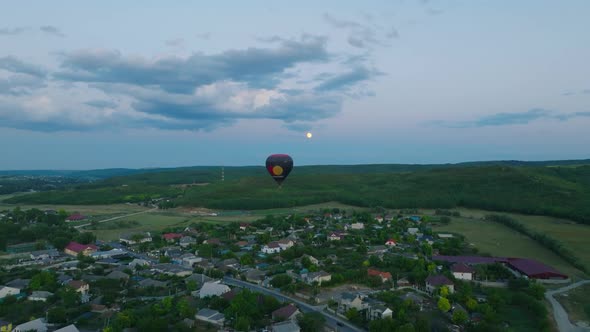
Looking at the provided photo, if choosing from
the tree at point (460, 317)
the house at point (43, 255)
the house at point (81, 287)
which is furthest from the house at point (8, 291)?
the tree at point (460, 317)

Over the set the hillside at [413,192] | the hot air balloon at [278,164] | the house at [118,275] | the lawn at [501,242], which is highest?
the hot air balloon at [278,164]

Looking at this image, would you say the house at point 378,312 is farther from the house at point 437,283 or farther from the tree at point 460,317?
the house at point 437,283

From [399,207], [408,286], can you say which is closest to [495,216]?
[399,207]

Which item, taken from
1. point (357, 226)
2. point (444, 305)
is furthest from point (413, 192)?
point (444, 305)

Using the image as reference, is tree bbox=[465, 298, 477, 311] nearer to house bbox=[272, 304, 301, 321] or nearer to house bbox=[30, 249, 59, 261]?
house bbox=[272, 304, 301, 321]

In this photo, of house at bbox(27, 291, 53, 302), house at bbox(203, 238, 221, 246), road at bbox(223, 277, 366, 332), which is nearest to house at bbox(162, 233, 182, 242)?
house at bbox(203, 238, 221, 246)

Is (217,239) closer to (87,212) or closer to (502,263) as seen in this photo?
(502,263)
